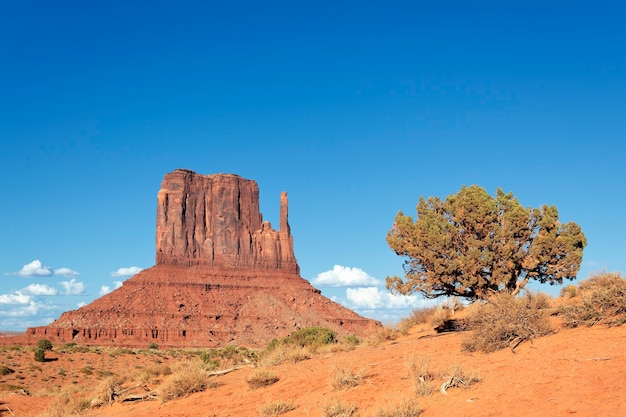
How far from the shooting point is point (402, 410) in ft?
33.7

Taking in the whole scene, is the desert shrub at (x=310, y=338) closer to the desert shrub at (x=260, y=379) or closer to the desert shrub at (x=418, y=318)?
the desert shrub at (x=418, y=318)

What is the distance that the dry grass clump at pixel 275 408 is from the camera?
12672 millimetres

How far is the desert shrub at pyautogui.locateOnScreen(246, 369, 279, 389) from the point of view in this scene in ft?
52.3

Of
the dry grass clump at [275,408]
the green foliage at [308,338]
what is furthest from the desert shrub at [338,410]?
the green foliage at [308,338]

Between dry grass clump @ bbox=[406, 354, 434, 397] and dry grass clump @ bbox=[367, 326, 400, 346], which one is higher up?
dry grass clump @ bbox=[367, 326, 400, 346]

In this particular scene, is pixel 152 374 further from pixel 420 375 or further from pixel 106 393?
pixel 420 375

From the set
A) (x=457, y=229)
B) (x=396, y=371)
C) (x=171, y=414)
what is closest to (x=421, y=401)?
(x=396, y=371)

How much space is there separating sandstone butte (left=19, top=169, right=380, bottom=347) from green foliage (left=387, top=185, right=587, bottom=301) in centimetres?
7137

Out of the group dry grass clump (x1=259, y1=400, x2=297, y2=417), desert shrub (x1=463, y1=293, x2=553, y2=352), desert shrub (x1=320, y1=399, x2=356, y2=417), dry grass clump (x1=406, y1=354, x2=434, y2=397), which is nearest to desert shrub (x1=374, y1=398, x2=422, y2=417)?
desert shrub (x1=320, y1=399, x2=356, y2=417)

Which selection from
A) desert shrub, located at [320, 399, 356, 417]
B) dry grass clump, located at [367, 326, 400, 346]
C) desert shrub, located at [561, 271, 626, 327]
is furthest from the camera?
dry grass clump, located at [367, 326, 400, 346]

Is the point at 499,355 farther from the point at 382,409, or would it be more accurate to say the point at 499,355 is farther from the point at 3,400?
the point at 3,400

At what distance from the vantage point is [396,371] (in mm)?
14570

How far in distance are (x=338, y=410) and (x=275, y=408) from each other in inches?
76.5

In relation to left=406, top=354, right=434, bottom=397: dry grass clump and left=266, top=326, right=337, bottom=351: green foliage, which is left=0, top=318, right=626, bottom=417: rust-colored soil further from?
left=266, top=326, right=337, bottom=351: green foliage
